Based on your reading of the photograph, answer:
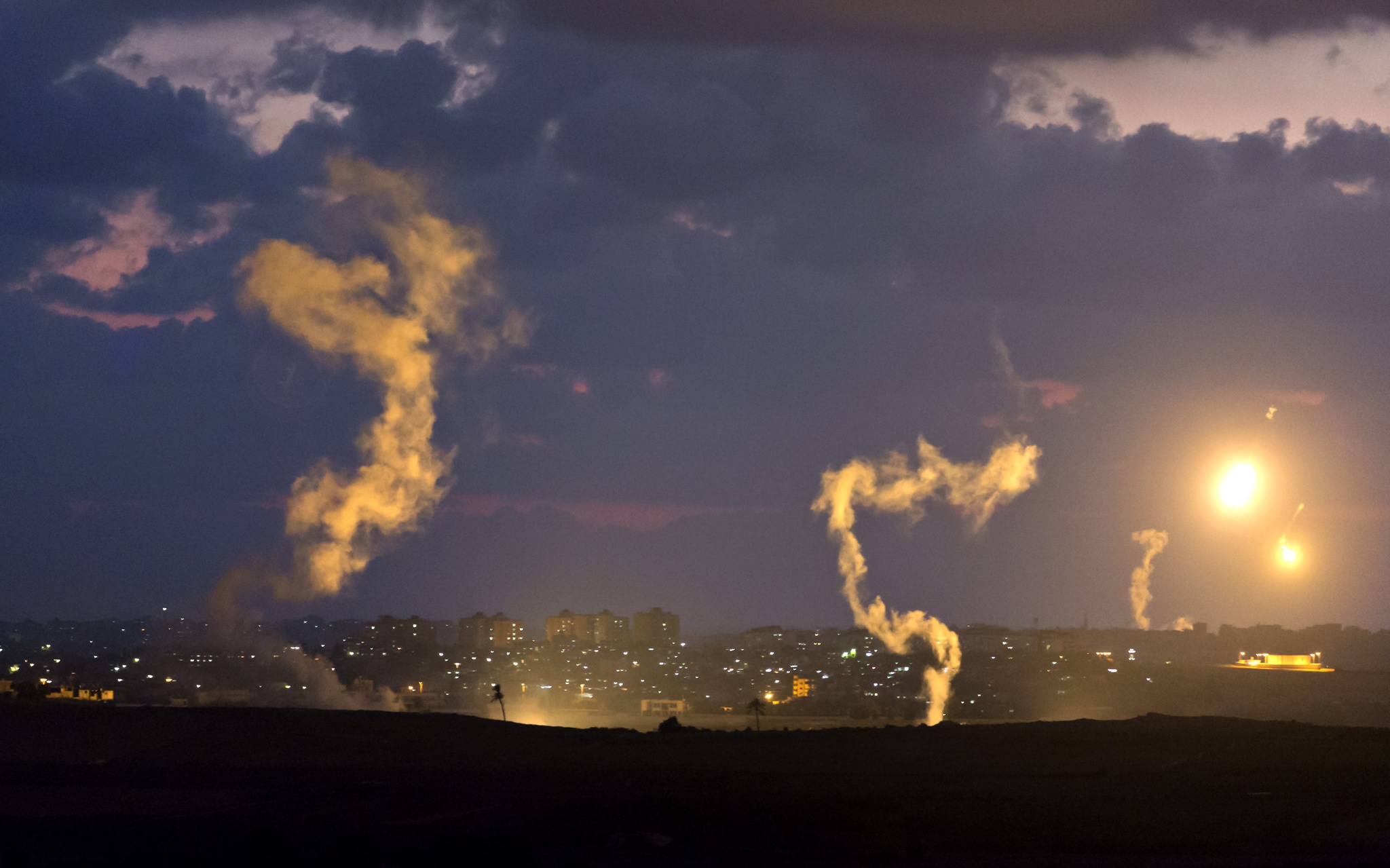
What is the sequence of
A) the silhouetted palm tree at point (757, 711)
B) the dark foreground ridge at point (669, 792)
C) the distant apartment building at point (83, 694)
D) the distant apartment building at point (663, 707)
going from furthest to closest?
the distant apartment building at point (663, 707) < the distant apartment building at point (83, 694) < the silhouetted palm tree at point (757, 711) < the dark foreground ridge at point (669, 792)

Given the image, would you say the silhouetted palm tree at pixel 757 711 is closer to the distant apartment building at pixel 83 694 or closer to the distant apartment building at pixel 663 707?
the distant apartment building at pixel 663 707

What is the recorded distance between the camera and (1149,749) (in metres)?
71.0

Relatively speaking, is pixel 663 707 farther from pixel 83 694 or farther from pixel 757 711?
pixel 83 694

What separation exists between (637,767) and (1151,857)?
30.3 meters

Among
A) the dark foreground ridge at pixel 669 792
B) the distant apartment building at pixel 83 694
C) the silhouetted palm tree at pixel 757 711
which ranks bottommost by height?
the dark foreground ridge at pixel 669 792

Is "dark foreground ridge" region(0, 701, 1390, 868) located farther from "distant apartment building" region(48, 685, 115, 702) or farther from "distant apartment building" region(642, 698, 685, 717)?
"distant apartment building" region(642, 698, 685, 717)

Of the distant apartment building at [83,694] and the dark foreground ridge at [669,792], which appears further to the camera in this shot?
the distant apartment building at [83,694]

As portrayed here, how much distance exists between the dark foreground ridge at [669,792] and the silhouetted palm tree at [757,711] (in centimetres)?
2627

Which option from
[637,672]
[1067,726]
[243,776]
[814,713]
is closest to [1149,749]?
[1067,726]

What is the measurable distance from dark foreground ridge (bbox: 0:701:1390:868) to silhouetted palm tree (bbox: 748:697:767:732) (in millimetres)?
26268

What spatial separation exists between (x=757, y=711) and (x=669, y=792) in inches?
2149

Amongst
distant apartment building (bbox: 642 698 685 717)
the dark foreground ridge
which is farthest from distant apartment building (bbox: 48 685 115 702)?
distant apartment building (bbox: 642 698 685 717)

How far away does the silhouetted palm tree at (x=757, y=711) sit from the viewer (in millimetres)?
107500

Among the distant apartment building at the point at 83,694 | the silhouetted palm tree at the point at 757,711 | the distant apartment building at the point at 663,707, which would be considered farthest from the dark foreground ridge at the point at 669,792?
the distant apartment building at the point at 663,707
